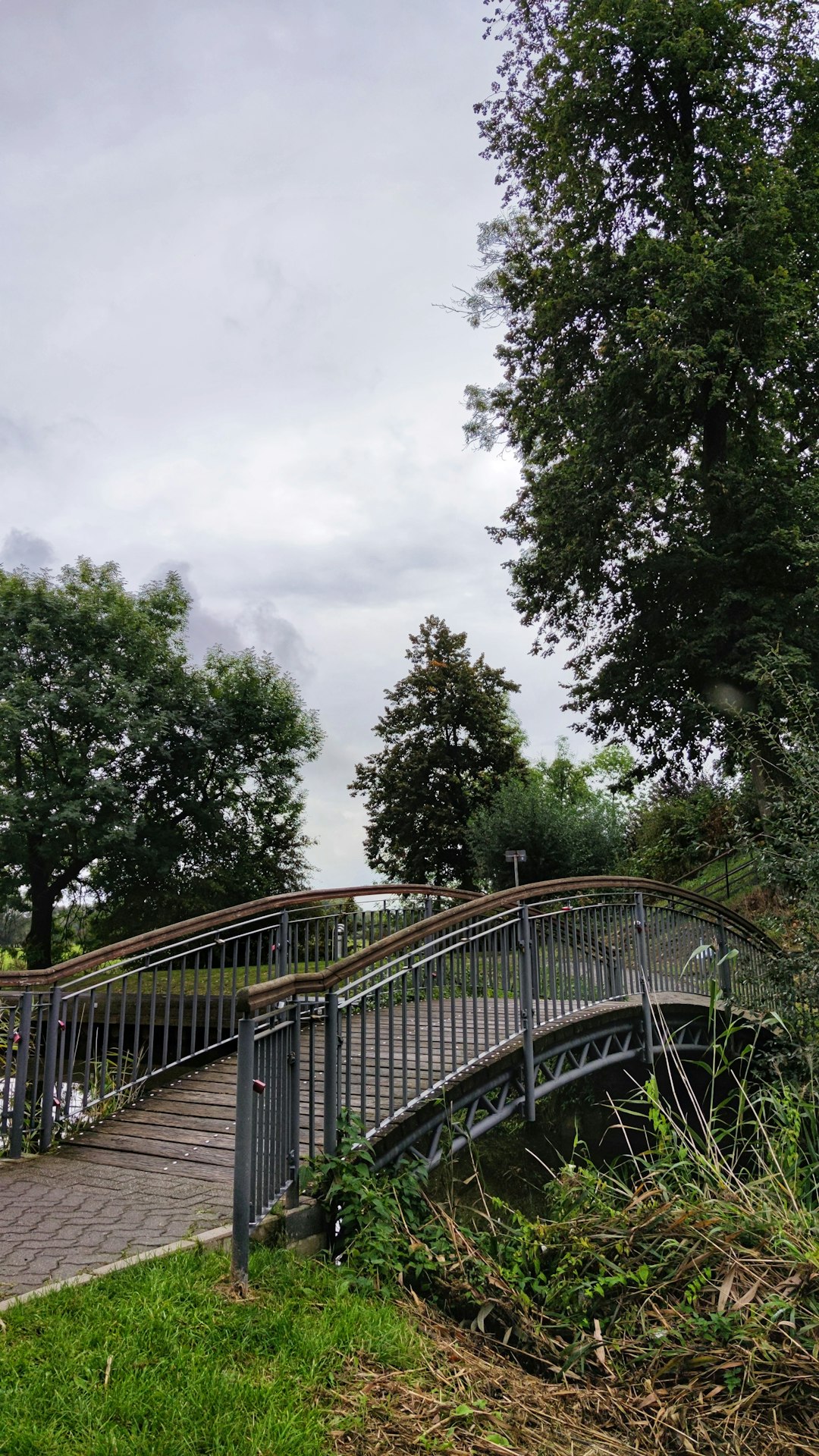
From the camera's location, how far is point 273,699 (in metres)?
23.3

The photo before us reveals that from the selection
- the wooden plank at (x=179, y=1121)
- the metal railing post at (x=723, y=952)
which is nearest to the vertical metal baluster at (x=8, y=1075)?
the wooden plank at (x=179, y=1121)

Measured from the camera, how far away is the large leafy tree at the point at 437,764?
1046 inches

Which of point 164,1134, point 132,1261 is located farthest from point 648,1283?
point 164,1134

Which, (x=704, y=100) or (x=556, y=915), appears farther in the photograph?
(x=704, y=100)

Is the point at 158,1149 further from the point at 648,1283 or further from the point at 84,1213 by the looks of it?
the point at 648,1283

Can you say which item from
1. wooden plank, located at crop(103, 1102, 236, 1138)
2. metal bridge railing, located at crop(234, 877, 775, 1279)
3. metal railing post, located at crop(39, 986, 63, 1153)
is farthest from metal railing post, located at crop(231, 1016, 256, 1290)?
metal railing post, located at crop(39, 986, 63, 1153)

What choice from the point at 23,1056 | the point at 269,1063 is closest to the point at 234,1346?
the point at 269,1063

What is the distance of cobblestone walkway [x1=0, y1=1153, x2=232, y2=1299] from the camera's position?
3.88 meters

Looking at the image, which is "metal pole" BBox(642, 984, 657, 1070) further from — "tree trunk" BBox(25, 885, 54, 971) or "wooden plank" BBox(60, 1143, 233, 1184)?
"tree trunk" BBox(25, 885, 54, 971)

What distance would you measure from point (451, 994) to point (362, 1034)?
0.99 meters

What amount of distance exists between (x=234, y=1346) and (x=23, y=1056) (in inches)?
122

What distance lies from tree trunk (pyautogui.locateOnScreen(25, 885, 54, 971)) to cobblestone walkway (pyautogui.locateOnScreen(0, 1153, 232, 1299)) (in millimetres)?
16618

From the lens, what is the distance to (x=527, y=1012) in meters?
6.61

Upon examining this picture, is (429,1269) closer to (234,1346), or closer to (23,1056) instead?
(234,1346)
